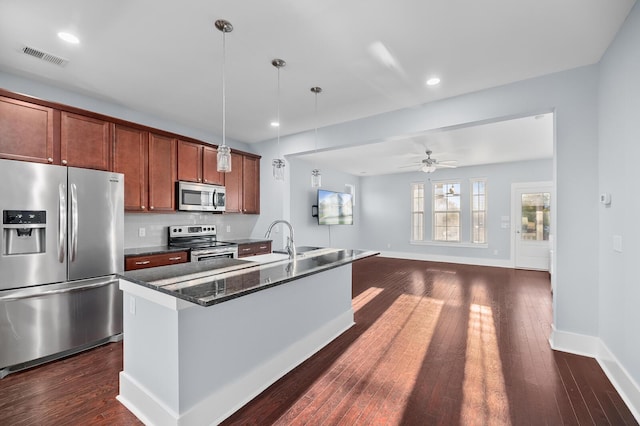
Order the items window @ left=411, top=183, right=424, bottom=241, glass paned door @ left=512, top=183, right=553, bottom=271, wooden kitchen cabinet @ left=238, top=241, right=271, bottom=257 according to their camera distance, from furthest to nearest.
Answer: window @ left=411, top=183, right=424, bottom=241 < glass paned door @ left=512, top=183, right=553, bottom=271 < wooden kitchen cabinet @ left=238, top=241, right=271, bottom=257

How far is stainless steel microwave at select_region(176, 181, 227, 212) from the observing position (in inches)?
158

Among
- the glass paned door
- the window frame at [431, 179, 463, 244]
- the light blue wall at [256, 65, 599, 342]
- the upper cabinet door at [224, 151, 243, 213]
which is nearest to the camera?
the light blue wall at [256, 65, 599, 342]

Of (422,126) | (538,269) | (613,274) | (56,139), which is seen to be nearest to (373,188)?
(538,269)

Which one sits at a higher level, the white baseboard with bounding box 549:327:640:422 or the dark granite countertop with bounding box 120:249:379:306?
the dark granite countertop with bounding box 120:249:379:306

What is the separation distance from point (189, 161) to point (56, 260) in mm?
1993

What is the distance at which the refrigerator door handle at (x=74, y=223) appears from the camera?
8.91 ft

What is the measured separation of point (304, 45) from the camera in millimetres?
2410

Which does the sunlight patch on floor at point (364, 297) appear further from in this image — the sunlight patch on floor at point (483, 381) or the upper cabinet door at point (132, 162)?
the upper cabinet door at point (132, 162)

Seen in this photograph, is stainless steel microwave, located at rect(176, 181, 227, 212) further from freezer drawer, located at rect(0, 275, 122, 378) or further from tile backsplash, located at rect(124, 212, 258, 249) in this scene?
freezer drawer, located at rect(0, 275, 122, 378)

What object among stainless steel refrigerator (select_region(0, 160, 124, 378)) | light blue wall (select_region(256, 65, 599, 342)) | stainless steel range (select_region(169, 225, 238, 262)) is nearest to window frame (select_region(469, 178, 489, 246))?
light blue wall (select_region(256, 65, 599, 342))

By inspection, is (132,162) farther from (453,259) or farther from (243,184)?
(453,259)

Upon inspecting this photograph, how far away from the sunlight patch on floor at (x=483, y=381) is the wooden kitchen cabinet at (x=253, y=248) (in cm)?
318

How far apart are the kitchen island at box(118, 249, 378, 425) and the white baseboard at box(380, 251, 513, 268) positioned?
21.5 feet

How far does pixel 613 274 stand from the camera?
7.72 feet
